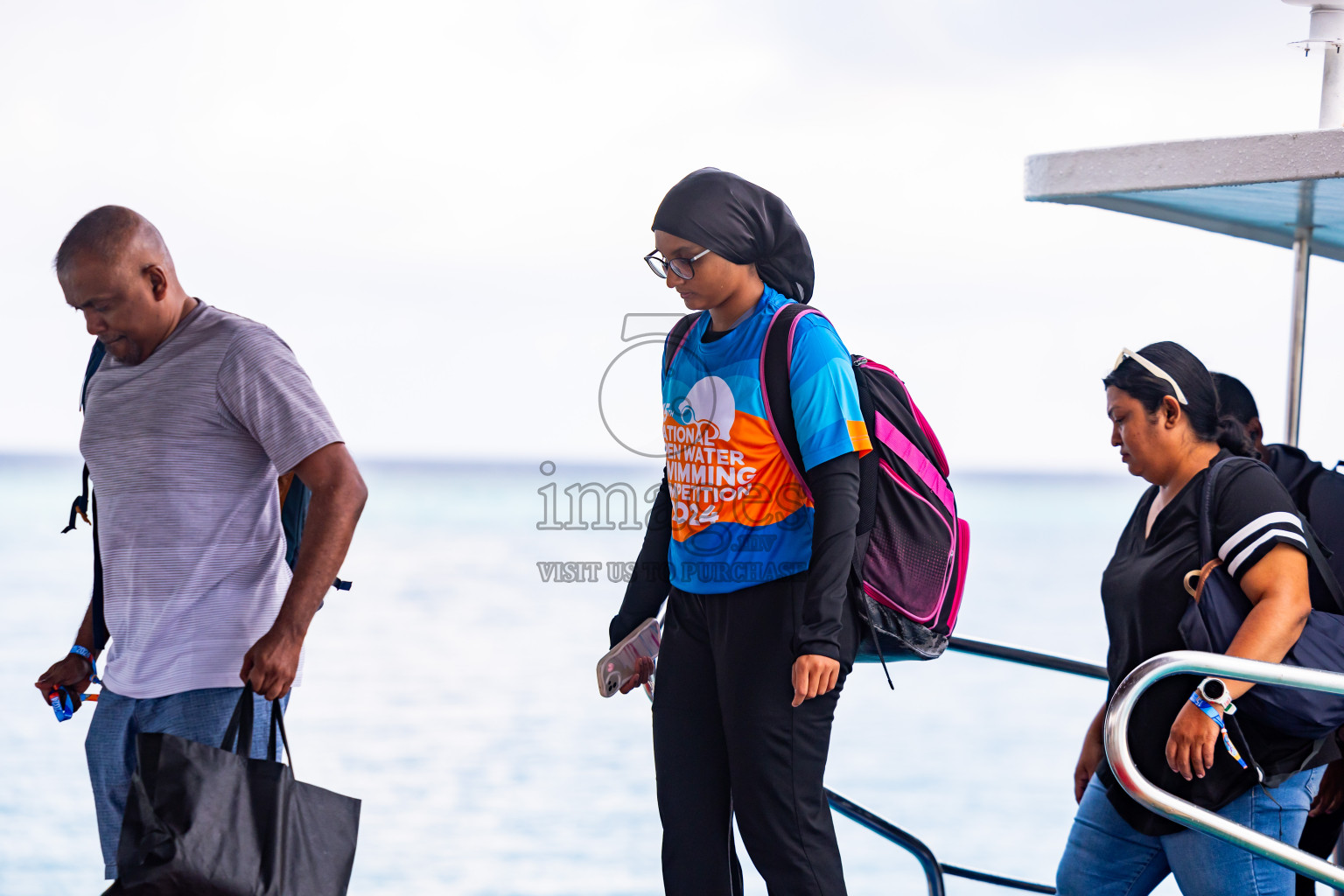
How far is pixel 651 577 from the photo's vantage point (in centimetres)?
226

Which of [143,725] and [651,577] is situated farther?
[651,577]

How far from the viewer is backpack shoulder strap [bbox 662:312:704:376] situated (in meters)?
2.13

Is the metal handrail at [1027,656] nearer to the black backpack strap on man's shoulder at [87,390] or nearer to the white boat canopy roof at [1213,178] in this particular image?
the white boat canopy roof at [1213,178]

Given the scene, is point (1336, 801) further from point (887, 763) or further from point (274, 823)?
point (887, 763)

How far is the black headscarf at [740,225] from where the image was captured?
1970mm

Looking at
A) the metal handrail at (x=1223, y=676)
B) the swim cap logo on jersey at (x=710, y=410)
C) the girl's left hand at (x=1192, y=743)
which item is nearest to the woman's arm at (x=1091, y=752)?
the girl's left hand at (x=1192, y=743)

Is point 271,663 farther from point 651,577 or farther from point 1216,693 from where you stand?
point 1216,693

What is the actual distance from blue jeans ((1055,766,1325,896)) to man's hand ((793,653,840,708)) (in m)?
0.62

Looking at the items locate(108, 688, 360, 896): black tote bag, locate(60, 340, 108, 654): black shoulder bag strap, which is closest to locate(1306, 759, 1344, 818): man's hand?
locate(108, 688, 360, 896): black tote bag

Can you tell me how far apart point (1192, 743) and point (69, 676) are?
6.32 ft

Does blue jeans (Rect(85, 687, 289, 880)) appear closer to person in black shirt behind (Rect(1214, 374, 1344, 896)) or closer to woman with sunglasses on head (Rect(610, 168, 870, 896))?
woman with sunglasses on head (Rect(610, 168, 870, 896))

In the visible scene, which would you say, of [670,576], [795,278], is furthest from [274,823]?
[795,278]

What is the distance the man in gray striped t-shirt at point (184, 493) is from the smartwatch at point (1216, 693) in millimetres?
1336

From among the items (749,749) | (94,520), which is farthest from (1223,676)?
(94,520)
